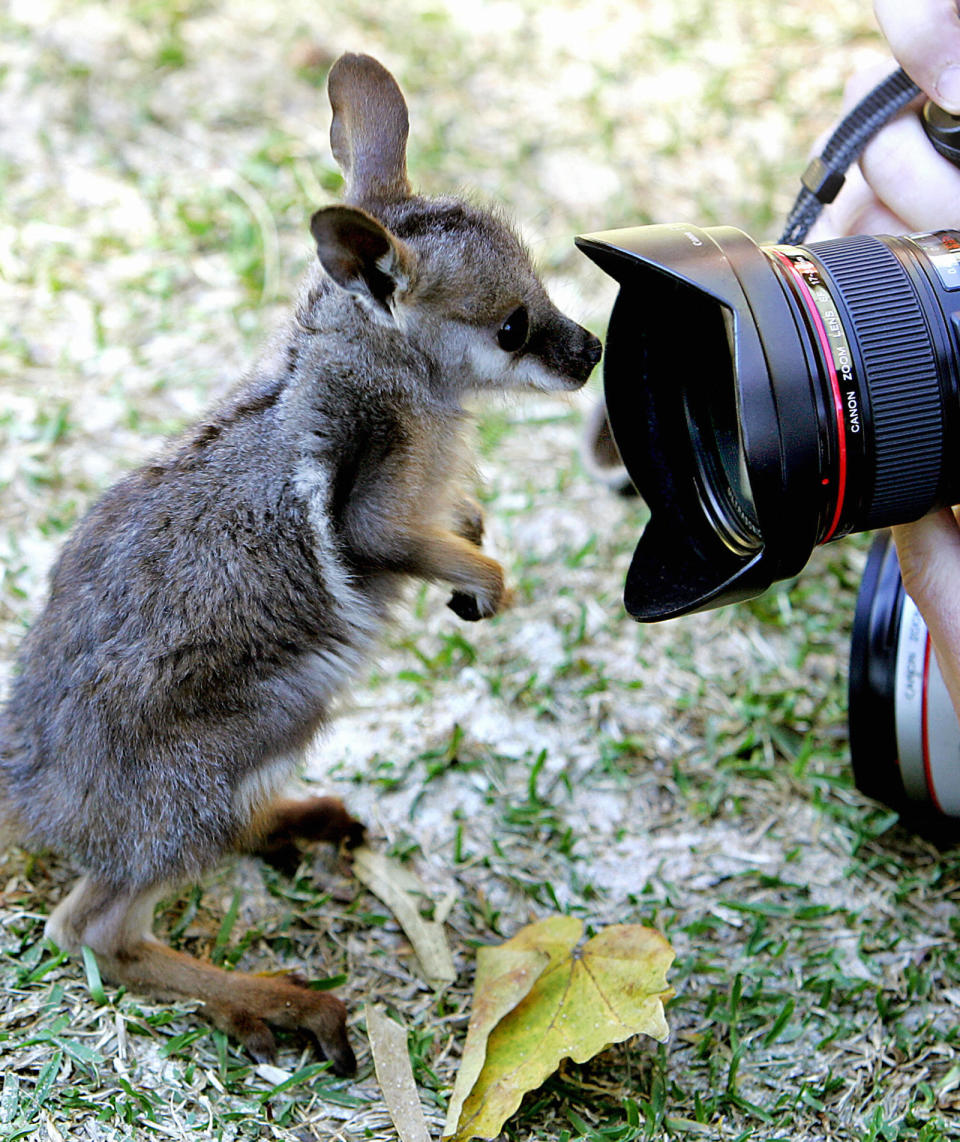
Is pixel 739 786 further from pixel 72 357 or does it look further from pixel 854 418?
pixel 72 357

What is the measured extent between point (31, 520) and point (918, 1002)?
3.02 metres

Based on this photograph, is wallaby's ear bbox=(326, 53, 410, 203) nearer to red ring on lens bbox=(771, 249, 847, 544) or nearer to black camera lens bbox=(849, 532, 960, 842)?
red ring on lens bbox=(771, 249, 847, 544)

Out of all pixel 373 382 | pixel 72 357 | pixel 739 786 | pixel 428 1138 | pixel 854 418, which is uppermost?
pixel 854 418

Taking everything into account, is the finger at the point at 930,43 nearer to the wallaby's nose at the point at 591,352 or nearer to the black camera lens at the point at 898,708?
the wallaby's nose at the point at 591,352

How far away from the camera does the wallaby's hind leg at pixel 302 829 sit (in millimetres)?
3258

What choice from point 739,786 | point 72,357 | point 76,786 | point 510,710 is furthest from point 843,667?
point 72,357

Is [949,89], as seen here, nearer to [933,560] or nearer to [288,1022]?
[933,560]

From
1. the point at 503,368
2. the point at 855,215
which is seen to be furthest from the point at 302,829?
the point at 855,215

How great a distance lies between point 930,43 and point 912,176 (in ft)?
Result: 1.09

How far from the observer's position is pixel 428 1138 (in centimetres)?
259

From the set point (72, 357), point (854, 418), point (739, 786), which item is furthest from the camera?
point (72, 357)

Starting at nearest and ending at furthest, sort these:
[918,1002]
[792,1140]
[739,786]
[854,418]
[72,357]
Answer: [854,418] → [792,1140] → [918,1002] → [739,786] → [72,357]

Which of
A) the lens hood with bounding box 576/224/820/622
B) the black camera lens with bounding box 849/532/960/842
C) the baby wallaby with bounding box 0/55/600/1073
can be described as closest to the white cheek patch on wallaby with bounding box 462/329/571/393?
the baby wallaby with bounding box 0/55/600/1073

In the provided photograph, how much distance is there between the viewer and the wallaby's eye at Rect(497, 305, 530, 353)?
2.88 metres
